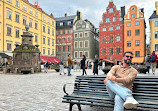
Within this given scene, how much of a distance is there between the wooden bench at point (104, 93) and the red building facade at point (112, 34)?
1596 inches

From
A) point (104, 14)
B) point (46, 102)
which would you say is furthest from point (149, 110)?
point (104, 14)

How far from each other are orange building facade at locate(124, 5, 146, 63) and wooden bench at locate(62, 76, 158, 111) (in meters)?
39.0

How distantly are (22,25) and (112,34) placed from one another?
24.1 metres

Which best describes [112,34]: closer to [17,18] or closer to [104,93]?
[17,18]

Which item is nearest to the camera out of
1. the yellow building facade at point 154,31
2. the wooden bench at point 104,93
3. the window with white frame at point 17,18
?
the wooden bench at point 104,93

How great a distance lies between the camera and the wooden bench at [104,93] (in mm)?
3689

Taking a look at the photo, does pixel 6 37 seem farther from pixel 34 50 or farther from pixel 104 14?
pixel 104 14

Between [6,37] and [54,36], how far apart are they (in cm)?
2186

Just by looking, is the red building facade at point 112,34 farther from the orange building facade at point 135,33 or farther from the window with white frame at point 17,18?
the window with white frame at point 17,18

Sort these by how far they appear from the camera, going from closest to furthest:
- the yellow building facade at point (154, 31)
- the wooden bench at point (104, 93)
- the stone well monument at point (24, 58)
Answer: the wooden bench at point (104, 93), the stone well monument at point (24, 58), the yellow building facade at point (154, 31)

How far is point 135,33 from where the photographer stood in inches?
1683

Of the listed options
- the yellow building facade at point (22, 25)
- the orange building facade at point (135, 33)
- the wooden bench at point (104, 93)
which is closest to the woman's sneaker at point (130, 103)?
the wooden bench at point (104, 93)

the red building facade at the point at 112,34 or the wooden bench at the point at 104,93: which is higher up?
the red building facade at the point at 112,34

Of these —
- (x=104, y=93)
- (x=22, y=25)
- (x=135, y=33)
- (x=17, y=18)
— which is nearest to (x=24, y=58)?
(x=104, y=93)
